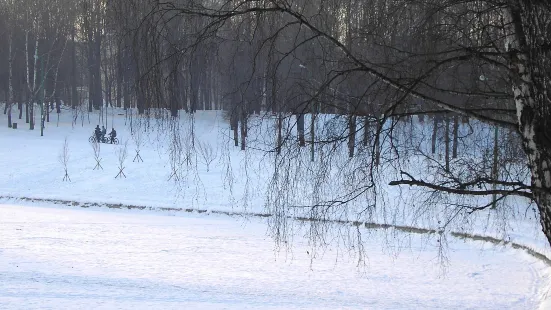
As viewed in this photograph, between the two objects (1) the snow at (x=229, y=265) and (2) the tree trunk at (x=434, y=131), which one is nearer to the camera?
(2) the tree trunk at (x=434, y=131)

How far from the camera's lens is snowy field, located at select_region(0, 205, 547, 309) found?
454 inches

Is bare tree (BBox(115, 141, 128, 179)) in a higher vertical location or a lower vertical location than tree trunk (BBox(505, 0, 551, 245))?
lower

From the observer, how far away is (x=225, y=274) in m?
13.5

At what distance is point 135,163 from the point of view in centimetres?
2938

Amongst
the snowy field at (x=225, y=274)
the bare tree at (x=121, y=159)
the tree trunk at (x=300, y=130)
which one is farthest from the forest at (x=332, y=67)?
the bare tree at (x=121, y=159)

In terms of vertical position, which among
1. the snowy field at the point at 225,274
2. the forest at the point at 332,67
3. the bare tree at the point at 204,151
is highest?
the forest at the point at 332,67

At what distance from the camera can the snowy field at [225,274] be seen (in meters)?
11.5

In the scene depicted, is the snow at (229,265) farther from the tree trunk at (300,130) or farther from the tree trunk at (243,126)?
the tree trunk at (300,130)

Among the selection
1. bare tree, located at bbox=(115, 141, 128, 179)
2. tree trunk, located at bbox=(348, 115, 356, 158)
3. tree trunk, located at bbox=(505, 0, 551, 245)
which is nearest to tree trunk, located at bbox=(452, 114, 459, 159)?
tree trunk, located at bbox=(505, 0, 551, 245)

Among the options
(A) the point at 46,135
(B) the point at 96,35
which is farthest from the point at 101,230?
(A) the point at 46,135

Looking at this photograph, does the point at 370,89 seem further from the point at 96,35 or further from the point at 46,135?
the point at 46,135

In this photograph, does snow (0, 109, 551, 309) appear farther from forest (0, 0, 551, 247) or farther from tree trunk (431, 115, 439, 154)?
forest (0, 0, 551, 247)

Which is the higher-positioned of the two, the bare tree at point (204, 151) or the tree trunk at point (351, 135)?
the tree trunk at point (351, 135)

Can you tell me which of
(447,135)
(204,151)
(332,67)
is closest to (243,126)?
(332,67)
